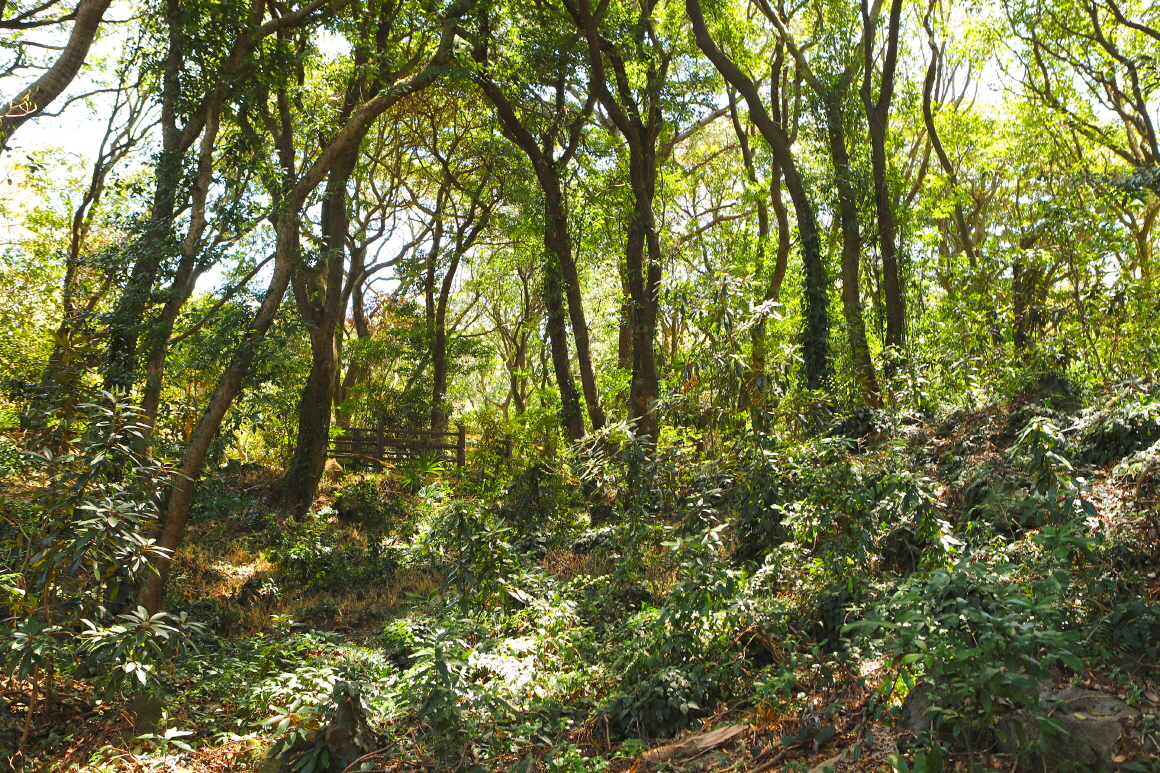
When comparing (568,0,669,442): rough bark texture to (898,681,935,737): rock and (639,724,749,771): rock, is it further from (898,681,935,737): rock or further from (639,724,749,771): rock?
(898,681,935,737): rock

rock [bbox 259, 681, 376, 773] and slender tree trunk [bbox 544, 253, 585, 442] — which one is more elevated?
slender tree trunk [bbox 544, 253, 585, 442]

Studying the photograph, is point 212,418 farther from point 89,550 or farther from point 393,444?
point 393,444

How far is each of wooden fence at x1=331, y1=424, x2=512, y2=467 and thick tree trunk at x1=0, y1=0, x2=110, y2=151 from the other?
12.4 metres

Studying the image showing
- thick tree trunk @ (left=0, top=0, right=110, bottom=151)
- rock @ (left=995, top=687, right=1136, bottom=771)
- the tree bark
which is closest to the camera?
rock @ (left=995, top=687, right=1136, bottom=771)

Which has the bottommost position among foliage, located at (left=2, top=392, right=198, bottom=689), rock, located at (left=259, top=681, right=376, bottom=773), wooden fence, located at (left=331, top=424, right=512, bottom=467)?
rock, located at (left=259, top=681, right=376, bottom=773)

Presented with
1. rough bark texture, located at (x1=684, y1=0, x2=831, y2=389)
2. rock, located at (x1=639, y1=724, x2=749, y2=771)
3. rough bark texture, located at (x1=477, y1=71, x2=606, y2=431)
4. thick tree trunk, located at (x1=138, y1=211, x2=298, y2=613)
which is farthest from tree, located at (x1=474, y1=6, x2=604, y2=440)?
rock, located at (x1=639, y1=724, x2=749, y2=771)

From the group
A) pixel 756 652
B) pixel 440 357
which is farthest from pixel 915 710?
pixel 440 357

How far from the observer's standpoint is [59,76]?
6961 millimetres

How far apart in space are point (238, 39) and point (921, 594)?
9.41 meters

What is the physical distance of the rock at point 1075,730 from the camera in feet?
10.3

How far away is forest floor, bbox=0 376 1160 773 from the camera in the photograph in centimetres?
338

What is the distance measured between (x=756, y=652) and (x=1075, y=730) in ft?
7.31

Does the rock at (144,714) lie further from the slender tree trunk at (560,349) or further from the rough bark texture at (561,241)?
the slender tree trunk at (560,349)

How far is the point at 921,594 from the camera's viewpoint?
131 inches
